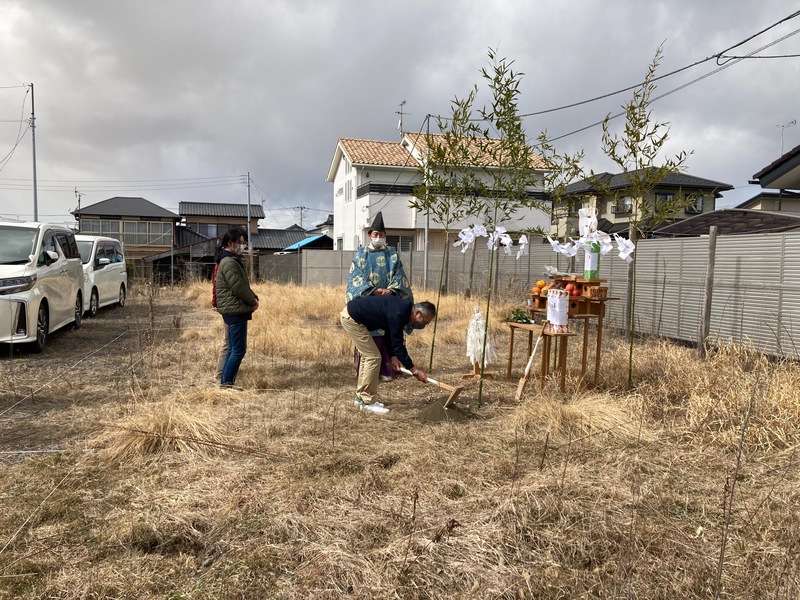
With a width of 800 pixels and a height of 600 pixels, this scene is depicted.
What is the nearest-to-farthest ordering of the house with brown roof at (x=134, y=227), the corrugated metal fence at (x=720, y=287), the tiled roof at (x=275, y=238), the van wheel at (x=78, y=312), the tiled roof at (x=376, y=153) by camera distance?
the corrugated metal fence at (x=720, y=287) → the van wheel at (x=78, y=312) → the tiled roof at (x=376, y=153) → the house with brown roof at (x=134, y=227) → the tiled roof at (x=275, y=238)

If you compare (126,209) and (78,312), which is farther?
(126,209)

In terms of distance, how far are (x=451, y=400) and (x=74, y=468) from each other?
257cm

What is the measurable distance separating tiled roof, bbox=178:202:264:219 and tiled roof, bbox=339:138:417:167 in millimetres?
20629

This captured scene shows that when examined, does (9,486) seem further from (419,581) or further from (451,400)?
(451,400)

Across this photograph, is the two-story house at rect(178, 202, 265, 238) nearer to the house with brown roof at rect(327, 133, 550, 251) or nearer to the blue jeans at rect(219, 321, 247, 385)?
the house with brown roof at rect(327, 133, 550, 251)

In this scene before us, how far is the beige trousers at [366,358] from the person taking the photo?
178 inches

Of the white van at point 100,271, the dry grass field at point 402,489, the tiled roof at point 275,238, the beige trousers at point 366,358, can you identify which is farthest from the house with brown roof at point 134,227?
the beige trousers at point 366,358

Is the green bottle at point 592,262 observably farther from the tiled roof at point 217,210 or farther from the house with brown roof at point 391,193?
the tiled roof at point 217,210

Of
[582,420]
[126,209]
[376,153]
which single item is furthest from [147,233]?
[582,420]

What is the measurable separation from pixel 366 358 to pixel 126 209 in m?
36.3

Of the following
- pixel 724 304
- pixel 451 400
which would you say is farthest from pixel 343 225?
pixel 451 400

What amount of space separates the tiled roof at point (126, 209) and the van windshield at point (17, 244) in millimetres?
30116

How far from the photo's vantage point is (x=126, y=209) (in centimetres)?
3594

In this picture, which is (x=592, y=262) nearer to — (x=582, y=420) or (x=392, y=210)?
(x=582, y=420)
